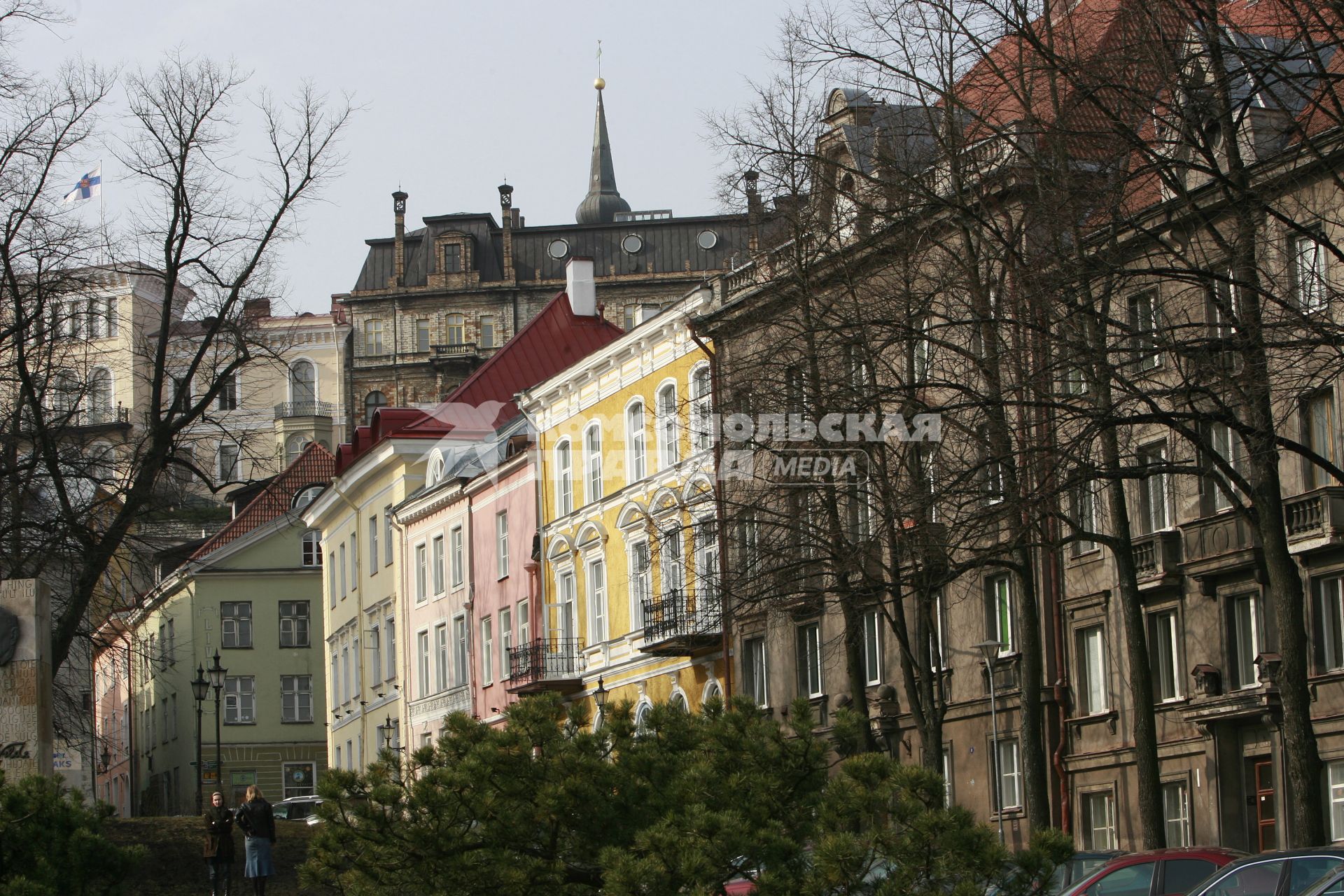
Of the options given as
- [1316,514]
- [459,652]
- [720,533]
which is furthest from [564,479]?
[1316,514]

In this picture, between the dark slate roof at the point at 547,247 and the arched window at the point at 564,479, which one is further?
the dark slate roof at the point at 547,247

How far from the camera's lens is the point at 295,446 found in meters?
114

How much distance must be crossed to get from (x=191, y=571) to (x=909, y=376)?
54283mm

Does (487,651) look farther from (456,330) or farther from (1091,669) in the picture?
(456,330)

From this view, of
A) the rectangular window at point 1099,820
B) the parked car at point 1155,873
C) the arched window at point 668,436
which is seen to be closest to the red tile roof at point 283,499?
the arched window at point 668,436

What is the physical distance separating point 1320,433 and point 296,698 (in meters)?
56.3

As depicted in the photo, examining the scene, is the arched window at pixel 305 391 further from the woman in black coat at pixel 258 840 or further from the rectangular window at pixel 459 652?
the woman in black coat at pixel 258 840

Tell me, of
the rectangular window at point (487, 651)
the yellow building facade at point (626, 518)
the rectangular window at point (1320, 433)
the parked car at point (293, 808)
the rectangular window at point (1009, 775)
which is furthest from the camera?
the parked car at point (293, 808)

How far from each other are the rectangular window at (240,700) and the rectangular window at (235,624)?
1.45 meters

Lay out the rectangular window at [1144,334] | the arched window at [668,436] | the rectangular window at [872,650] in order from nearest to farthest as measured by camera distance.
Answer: the rectangular window at [1144,334] → the rectangular window at [872,650] → the arched window at [668,436]

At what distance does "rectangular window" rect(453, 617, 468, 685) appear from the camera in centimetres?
5694

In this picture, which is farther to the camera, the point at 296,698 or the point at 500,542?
the point at 296,698

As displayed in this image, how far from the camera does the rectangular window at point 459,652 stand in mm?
56938

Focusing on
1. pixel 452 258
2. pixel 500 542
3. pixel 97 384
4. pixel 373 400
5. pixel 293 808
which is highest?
pixel 452 258
